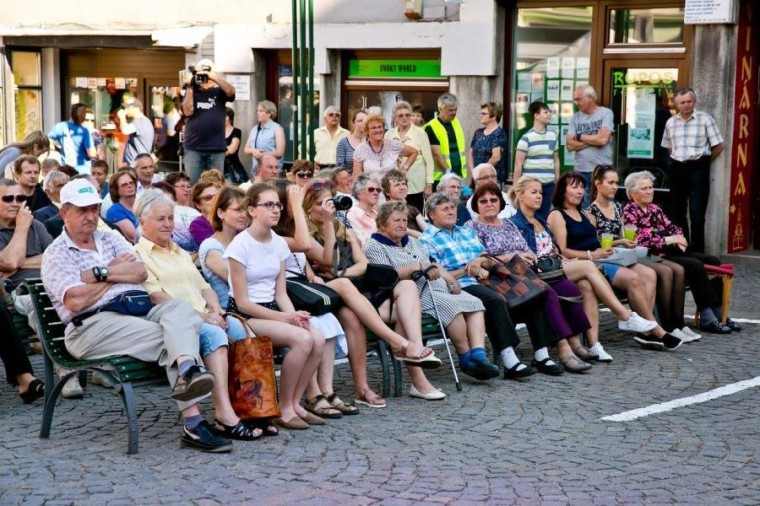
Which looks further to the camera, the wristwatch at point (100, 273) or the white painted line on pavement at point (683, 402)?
the white painted line on pavement at point (683, 402)

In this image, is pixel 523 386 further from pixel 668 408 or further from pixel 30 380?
pixel 30 380

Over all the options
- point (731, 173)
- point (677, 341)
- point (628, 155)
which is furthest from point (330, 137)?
point (677, 341)

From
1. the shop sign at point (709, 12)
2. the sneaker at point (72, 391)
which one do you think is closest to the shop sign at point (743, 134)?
the shop sign at point (709, 12)

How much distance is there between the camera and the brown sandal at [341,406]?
8203mm

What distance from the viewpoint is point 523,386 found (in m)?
9.10

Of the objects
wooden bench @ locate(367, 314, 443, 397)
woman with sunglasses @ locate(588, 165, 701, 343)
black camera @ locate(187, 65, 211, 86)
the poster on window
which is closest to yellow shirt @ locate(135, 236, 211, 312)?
wooden bench @ locate(367, 314, 443, 397)

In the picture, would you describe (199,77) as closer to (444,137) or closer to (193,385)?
(444,137)

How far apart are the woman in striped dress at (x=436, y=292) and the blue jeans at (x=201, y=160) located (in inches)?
279

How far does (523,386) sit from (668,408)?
1.06 metres

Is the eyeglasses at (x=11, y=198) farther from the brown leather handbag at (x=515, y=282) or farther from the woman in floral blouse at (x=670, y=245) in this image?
the woman in floral blouse at (x=670, y=245)

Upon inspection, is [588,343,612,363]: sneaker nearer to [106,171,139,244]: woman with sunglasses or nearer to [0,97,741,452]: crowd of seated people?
[0,97,741,452]: crowd of seated people

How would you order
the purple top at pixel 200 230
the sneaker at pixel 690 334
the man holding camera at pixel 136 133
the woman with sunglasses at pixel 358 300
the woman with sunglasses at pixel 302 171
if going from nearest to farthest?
the woman with sunglasses at pixel 358 300 → the purple top at pixel 200 230 → the sneaker at pixel 690 334 → the woman with sunglasses at pixel 302 171 → the man holding camera at pixel 136 133

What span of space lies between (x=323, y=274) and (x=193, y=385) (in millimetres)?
2213

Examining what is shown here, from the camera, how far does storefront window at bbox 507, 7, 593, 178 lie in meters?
16.6
